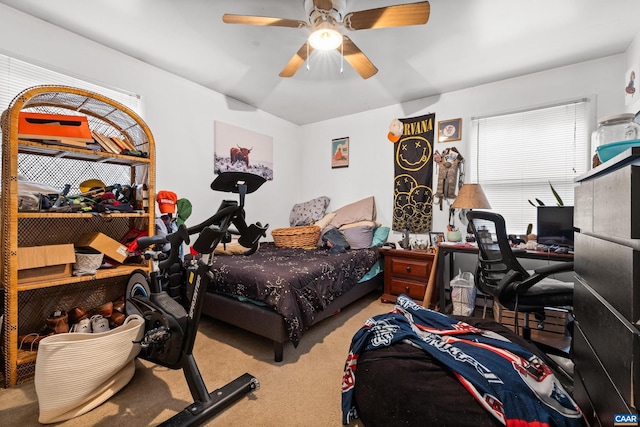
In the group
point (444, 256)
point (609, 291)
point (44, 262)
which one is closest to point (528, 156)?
point (444, 256)

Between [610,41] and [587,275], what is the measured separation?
2710mm

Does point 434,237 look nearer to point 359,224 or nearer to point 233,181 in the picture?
point 359,224

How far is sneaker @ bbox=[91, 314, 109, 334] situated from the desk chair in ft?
9.22

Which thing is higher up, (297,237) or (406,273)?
(297,237)

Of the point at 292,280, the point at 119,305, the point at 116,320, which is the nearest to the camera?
the point at 292,280

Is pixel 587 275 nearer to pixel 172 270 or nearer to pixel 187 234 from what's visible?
pixel 187 234

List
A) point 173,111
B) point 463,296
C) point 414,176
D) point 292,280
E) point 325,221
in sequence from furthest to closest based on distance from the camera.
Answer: point 325,221
point 414,176
point 173,111
point 463,296
point 292,280

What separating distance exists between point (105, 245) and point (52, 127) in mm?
890

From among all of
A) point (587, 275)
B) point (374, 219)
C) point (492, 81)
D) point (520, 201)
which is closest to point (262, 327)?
point (587, 275)

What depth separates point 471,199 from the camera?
2928 mm

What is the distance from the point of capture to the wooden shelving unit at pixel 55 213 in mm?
1718

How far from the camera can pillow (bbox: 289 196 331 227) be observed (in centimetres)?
433

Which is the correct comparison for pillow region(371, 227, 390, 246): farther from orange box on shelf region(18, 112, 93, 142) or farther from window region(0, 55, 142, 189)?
orange box on shelf region(18, 112, 93, 142)

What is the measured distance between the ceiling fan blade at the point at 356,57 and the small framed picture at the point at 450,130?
5.08ft
